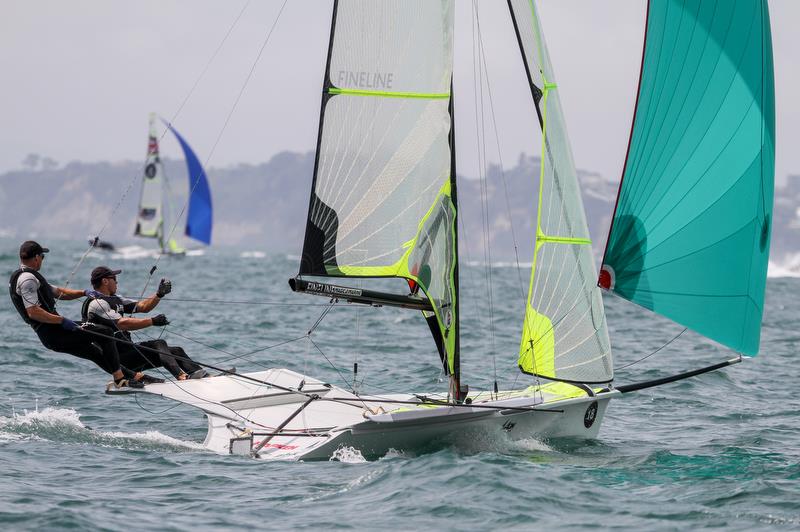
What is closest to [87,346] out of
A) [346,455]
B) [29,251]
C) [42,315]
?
[42,315]

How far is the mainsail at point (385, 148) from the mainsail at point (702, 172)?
4.90 feet

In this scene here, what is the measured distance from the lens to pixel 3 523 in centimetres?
627

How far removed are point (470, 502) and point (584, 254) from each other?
2899 mm

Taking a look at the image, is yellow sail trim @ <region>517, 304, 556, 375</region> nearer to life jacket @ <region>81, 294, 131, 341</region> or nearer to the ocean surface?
the ocean surface

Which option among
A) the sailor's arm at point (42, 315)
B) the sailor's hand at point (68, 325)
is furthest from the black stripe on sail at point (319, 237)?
the sailor's arm at point (42, 315)

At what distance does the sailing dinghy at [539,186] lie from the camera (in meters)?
8.36

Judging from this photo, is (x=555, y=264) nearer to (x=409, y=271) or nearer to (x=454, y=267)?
(x=454, y=267)

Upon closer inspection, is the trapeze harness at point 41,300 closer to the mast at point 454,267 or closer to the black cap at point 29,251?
the black cap at point 29,251

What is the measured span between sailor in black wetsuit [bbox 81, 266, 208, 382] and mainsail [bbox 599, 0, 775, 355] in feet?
12.6

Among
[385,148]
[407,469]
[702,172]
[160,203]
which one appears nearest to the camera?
[407,469]

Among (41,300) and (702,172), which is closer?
(702,172)

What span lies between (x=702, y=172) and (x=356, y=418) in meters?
3.48

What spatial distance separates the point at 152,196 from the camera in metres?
51.4

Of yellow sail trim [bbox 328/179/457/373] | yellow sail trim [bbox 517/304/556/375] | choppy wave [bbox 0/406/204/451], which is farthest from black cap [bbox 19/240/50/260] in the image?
yellow sail trim [bbox 517/304/556/375]
